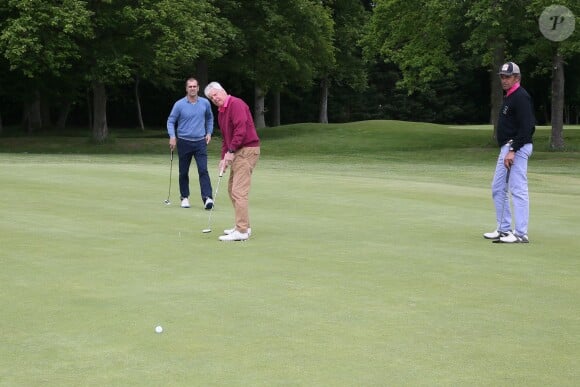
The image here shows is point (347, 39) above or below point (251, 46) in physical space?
above

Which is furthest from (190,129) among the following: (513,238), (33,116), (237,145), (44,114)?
(44,114)

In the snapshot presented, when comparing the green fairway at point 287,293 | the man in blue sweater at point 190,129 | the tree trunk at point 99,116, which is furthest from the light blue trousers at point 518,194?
the tree trunk at point 99,116

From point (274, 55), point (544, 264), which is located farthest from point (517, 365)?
point (274, 55)

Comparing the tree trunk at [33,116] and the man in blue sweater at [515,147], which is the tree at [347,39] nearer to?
the tree trunk at [33,116]

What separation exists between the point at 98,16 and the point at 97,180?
24.3m

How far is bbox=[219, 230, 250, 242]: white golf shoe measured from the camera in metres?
13.0

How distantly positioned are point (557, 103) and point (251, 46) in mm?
18616

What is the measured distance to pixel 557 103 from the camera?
1702 inches

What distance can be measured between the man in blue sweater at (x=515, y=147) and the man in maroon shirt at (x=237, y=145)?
3354mm

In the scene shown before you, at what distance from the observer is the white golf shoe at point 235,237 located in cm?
1295

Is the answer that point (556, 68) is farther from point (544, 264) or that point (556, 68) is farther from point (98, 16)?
point (544, 264)

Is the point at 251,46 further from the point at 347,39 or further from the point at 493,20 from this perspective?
the point at 493,20

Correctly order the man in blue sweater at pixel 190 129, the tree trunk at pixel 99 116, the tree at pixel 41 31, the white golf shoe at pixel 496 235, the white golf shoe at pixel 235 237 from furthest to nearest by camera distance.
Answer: the tree trunk at pixel 99 116, the tree at pixel 41 31, the man in blue sweater at pixel 190 129, the white golf shoe at pixel 496 235, the white golf shoe at pixel 235 237

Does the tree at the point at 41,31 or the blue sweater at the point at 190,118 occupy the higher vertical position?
the tree at the point at 41,31
